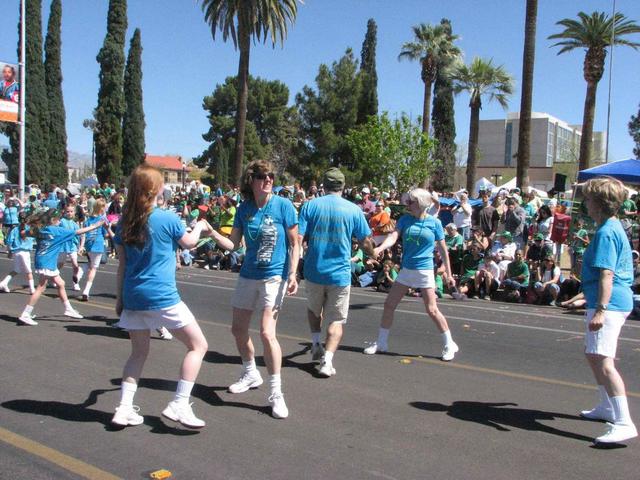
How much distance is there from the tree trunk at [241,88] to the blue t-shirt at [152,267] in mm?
19112

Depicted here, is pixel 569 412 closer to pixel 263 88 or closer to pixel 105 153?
pixel 105 153

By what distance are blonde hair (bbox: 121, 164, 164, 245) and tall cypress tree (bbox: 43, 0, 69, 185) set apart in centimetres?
4677

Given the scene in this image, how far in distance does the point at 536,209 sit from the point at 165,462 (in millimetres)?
14979

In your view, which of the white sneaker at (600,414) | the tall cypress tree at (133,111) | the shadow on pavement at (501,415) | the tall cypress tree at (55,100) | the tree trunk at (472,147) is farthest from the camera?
the tall cypress tree at (133,111)

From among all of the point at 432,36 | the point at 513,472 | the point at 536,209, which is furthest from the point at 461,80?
the point at 513,472

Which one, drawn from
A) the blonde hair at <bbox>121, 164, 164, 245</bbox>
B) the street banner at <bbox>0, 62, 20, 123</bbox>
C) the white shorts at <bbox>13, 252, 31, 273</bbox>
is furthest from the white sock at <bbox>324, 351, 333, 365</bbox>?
the street banner at <bbox>0, 62, 20, 123</bbox>

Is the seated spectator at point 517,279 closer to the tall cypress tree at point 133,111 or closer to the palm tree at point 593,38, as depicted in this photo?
the palm tree at point 593,38

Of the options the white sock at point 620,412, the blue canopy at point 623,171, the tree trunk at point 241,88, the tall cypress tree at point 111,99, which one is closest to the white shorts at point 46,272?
the white sock at point 620,412

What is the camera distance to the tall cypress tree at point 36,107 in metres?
43.0

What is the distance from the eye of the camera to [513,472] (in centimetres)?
391

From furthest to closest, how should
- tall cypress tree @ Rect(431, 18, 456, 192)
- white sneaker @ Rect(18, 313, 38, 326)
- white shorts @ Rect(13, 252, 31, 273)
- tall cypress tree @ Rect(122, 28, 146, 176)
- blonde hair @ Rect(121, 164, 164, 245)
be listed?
tall cypress tree @ Rect(122, 28, 146, 176)
tall cypress tree @ Rect(431, 18, 456, 192)
white shorts @ Rect(13, 252, 31, 273)
white sneaker @ Rect(18, 313, 38, 326)
blonde hair @ Rect(121, 164, 164, 245)

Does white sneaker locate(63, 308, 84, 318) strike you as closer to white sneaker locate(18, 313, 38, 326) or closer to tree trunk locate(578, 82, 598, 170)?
white sneaker locate(18, 313, 38, 326)

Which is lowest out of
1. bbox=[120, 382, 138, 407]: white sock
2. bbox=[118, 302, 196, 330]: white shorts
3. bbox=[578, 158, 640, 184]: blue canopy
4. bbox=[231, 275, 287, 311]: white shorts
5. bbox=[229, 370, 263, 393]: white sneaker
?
bbox=[229, 370, 263, 393]: white sneaker

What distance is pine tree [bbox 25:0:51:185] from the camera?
43.0 meters
